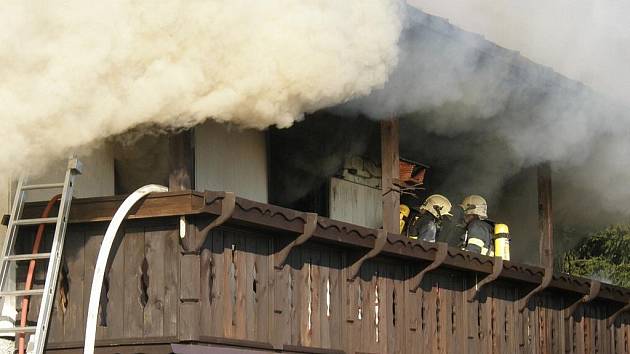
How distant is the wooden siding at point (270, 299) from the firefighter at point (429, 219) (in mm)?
474

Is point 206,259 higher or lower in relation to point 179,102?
lower

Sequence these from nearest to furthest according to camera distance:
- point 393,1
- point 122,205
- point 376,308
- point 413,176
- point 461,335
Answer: point 122,205, point 393,1, point 376,308, point 461,335, point 413,176

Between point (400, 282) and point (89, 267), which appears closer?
point (89, 267)

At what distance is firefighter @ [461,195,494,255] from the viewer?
14320 mm

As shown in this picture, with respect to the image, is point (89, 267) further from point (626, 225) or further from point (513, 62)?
point (626, 225)

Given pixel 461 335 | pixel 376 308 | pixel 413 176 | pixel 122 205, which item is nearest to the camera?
pixel 122 205

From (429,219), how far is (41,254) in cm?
442

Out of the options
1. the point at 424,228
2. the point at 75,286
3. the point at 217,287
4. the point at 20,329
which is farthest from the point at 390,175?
the point at 20,329

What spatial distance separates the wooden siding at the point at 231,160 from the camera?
12008mm

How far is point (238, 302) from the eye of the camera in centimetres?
1097

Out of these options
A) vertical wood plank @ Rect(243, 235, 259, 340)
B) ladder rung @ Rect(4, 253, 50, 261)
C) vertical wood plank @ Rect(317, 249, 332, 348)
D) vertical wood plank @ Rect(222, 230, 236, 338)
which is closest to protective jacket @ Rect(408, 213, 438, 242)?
vertical wood plank @ Rect(317, 249, 332, 348)

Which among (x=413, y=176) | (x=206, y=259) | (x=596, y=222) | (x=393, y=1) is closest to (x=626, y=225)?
(x=596, y=222)

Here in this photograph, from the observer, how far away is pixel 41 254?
10516 mm

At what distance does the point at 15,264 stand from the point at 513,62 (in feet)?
16.2
